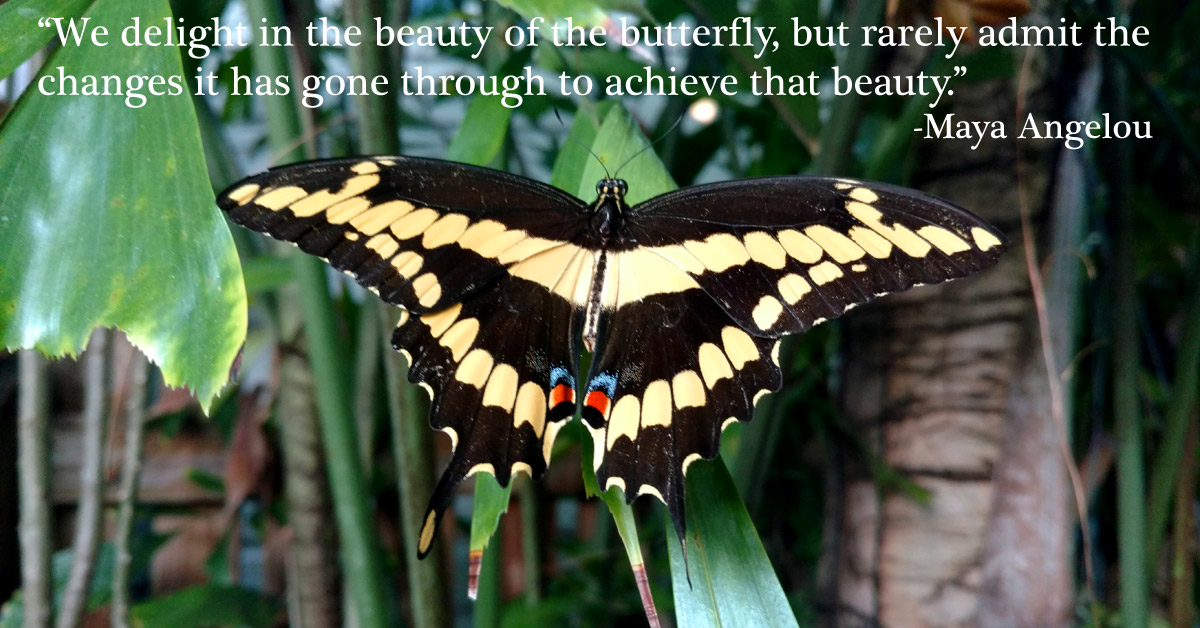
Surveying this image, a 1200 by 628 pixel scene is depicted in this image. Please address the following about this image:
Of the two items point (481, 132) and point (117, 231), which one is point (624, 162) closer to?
point (481, 132)

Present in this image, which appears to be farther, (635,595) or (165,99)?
(635,595)

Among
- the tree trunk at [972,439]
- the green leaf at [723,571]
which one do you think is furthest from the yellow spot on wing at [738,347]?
the tree trunk at [972,439]

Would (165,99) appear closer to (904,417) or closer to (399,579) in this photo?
(904,417)

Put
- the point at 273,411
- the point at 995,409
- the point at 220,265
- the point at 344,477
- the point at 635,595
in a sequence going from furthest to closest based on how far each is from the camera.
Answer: the point at 635,595 < the point at 273,411 < the point at 995,409 < the point at 344,477 < the point at 220,265

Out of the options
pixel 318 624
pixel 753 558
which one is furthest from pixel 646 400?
pixel 318 624

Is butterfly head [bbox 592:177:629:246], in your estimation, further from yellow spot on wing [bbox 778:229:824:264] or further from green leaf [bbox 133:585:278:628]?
green leaf [bbox 133:585:278:628]

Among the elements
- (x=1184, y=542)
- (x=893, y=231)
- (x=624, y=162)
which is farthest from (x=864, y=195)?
(x=1184, y=542)

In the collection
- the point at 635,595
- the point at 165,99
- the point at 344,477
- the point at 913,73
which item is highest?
the point at 913,73
